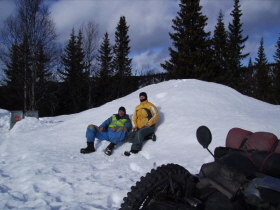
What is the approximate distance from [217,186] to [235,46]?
111 ft

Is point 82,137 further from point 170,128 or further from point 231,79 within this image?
point 231,79

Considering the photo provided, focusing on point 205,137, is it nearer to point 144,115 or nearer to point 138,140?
point 138,140

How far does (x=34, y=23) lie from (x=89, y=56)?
905 cm

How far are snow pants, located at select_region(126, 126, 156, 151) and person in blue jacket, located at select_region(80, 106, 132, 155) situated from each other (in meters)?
0.19

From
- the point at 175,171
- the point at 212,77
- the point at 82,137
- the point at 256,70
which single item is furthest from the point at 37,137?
the point at 256,70

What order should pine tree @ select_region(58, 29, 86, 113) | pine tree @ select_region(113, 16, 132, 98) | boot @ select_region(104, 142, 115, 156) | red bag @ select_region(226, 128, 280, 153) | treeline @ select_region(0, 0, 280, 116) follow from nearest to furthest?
red bag @ select_region(226, 128, 280, 153), boot @ select_region(104, 142, 115, 156), treeline @ select_region(0, 0, 280, 116), pine tree @ select_region(58, 29, 86, 113), pine tree @ select_region(113, 16, 132, 98)

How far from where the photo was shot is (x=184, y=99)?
27.9 ft

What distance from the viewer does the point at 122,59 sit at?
1328 inches

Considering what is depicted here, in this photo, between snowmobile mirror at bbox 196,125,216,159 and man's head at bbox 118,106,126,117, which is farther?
man's head at bbox 118,106,126,117

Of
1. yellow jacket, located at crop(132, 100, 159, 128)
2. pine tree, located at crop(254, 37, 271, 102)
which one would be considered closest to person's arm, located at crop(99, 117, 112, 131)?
yellow jacket, located at crop(132, 100, 159, 128)

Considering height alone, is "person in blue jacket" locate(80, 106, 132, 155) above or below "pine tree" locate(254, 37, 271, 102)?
below

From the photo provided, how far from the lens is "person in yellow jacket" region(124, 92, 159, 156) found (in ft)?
19.9

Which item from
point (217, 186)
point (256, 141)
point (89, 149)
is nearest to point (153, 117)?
point (89, 149)

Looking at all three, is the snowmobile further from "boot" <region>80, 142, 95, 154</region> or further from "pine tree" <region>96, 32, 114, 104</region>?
"pine tree" <region>96, 32, 114, 104</region>
